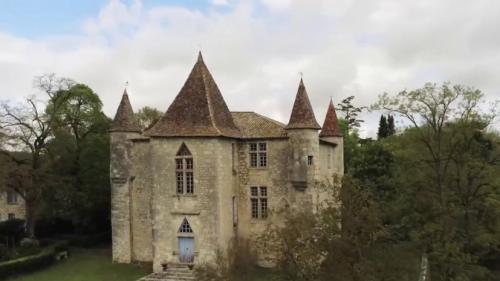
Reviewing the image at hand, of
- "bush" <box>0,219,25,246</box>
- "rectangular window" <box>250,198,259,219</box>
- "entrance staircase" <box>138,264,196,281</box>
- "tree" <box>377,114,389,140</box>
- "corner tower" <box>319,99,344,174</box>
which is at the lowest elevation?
"entrance staircase" <box>138,264,196,281</box>

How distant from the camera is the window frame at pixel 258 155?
121 feet

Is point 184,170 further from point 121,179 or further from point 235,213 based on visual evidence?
point 121,179

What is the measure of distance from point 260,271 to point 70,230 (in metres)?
25.5

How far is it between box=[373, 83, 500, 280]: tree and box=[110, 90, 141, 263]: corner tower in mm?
16997

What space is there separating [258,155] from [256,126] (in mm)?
2138

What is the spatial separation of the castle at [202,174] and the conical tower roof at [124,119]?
69 millimetres

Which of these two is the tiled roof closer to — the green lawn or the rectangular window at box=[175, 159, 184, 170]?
the rectangular window at box=[175, 159, 184, 170]

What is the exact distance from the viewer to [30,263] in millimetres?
36938

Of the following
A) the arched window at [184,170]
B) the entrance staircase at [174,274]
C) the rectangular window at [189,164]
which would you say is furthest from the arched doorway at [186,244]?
the rectangular window at [189,164]

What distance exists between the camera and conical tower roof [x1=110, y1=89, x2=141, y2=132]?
125 ft

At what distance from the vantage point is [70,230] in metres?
53.5

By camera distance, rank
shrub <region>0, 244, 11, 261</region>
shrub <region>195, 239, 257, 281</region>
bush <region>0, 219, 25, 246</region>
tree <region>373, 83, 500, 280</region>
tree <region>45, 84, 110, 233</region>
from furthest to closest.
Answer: bush <region>0, 219, 25, 246</region> < tree <region>45, 84, 110, 233</region> < shrub <region>0, 244, 11, 261</region> < tree <region>373, 83, 500, 280</region> < shrub <region>195, 239, 257, 281</region>

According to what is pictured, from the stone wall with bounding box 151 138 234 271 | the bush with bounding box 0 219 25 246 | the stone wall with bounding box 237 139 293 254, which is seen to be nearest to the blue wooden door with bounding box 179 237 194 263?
the stone wall with bounding box 151 138 234 271

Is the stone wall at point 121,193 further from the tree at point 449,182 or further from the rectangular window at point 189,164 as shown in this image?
the tree at point 449,182
